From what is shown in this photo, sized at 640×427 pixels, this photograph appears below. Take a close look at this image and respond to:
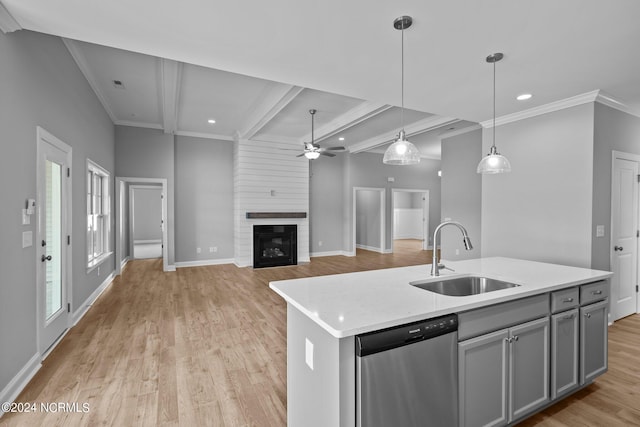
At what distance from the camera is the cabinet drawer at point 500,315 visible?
1650mm

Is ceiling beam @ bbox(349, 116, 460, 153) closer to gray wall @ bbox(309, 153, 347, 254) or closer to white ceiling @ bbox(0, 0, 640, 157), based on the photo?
gray wall @ bbox(309, 153, 347, 254)

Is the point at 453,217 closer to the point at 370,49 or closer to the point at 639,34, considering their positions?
the point at 639,34

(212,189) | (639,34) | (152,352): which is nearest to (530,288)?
(639,34)

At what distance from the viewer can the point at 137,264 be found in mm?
7320

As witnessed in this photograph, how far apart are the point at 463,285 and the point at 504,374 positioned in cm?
71

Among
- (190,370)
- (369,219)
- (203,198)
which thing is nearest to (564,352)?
(190,370)

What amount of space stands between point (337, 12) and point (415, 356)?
7.08ft

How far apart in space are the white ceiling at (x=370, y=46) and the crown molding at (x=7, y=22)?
27 mm

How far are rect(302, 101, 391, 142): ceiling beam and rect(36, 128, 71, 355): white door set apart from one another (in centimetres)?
398

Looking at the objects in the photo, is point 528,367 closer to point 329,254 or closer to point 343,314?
point 343,314

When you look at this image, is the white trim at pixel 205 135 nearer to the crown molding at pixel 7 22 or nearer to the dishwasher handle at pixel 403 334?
the crown molding at pixel 7 22

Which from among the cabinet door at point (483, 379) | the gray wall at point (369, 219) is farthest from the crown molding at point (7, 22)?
the gray wall at point (369, 219)

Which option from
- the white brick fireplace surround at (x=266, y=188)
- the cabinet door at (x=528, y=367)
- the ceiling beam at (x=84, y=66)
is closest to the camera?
the cabinet door at (x=528, y=367)

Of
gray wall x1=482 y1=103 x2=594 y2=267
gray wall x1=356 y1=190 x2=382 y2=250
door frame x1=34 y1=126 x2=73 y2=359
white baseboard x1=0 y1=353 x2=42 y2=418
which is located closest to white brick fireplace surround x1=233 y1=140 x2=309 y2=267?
gray wall x1=356 y1=190 x2=382 y2=250
